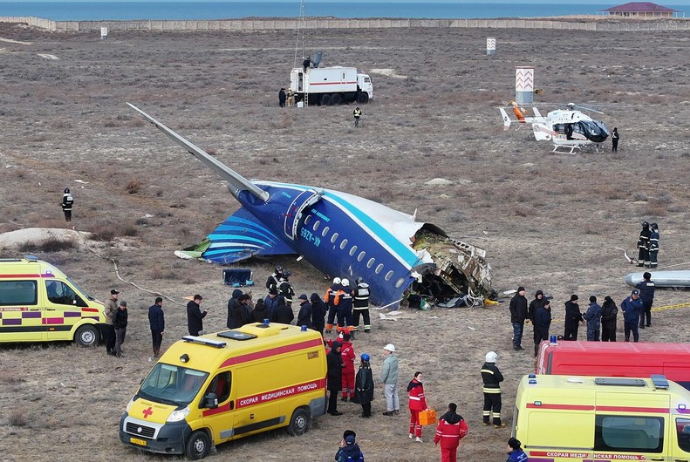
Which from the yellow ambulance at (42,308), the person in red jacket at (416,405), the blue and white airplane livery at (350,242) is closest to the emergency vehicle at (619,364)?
the person in red jacket at (416,405)

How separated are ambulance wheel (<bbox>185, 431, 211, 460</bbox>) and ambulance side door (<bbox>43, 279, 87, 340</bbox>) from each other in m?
6.88

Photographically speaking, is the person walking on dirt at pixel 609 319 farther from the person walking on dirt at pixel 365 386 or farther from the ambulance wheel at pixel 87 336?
the ambulance wheel at pixel 87 336

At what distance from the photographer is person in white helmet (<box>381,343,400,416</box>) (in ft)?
61.8

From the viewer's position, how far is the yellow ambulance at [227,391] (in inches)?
656

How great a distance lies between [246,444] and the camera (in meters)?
17.7

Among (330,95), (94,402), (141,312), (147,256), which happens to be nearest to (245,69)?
(330,95)

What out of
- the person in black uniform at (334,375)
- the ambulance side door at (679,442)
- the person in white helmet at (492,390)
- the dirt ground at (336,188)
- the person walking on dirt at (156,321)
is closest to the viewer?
the ambulance side door at (679,442)

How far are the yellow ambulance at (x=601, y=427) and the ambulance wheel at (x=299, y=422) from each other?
4.22 m

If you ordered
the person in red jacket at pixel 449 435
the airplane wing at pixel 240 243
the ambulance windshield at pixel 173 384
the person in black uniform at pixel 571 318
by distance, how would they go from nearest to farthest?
1. the person in red jacket at pixel 449 435
2. the ambulance windshield at pixel 173 384
3. the person in black uniform at pixel 571 318
4. the airplane wing at pixel 240 243

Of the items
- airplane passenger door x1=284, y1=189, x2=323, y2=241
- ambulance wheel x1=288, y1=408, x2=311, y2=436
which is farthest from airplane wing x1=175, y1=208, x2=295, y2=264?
ambulance wheel x1=288, y1=408, x2=311, y2=436

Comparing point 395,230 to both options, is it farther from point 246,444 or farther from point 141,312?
point 246,444

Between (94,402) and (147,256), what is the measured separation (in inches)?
464

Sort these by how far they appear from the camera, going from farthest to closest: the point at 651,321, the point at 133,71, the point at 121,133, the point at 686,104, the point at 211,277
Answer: the point at 133,71 < the point at 686,104 < the point at 121,133 < the point at 211,277 < the point at 651,321

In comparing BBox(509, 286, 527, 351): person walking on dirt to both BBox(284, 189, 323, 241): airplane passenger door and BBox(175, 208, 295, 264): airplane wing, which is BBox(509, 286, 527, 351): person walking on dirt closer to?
BBox(284, 189, 323, 241): airplane passenger door
